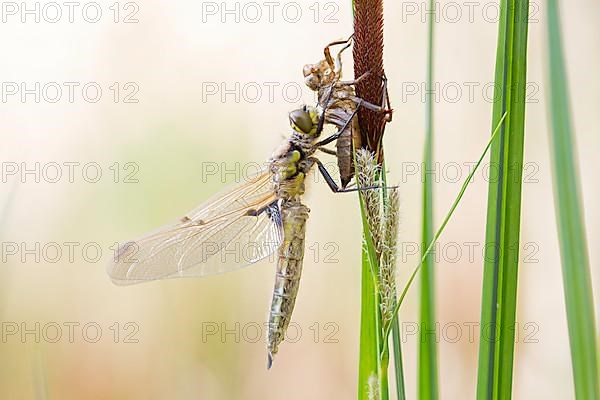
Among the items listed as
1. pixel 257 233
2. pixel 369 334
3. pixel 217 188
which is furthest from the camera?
pixel 217 188

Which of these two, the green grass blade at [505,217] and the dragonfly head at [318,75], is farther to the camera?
the dragonfly head at [318,75]

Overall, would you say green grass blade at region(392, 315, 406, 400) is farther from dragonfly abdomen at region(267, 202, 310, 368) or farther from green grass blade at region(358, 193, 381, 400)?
dragonfly abdomen at region(267, 202, 310, 368)

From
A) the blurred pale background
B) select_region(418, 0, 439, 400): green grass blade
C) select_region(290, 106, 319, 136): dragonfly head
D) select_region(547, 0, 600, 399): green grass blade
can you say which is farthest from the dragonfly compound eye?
the blurred pale background

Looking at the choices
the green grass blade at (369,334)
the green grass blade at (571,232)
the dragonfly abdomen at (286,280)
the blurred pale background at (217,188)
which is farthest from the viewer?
the blurred pale background at (217,188)

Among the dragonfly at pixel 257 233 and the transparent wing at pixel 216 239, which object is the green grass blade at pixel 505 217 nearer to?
the dragonfly at pixel 257 233

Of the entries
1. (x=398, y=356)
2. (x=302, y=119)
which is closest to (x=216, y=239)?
(x=302, y=119)

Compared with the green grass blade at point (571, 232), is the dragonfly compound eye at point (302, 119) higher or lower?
higher

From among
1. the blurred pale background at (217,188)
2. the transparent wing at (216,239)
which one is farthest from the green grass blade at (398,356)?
the blurred pale background at (217,188)

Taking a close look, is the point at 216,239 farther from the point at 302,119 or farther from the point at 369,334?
the point at 369,334
